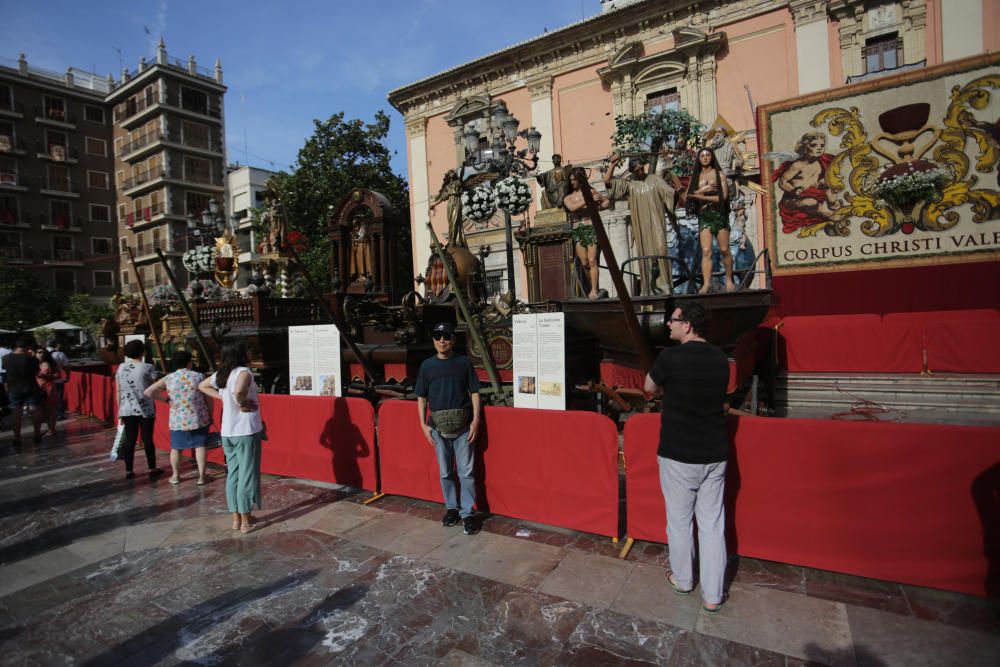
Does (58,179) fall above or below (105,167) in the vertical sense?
below

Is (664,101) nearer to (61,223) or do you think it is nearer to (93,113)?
(61,223)

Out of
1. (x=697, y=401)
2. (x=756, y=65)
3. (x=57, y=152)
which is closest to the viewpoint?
(x=697, y=401)

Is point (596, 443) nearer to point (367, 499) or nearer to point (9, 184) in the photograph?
point (367, 499)

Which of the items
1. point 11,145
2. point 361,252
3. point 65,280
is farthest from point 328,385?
point 11,145

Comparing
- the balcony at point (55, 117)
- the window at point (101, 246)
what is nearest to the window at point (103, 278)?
the window at point (101, 246)

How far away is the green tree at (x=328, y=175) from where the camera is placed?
2588 cm

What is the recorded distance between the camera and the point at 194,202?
1668 inches

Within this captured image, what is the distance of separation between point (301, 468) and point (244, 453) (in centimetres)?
148

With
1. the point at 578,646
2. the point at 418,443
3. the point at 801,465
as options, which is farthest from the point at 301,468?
the point at 801,465

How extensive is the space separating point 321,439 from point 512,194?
205 inches

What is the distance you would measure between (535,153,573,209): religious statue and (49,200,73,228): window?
45879 mm

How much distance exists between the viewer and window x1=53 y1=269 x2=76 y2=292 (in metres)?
39.4

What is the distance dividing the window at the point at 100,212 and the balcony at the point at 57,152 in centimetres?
369

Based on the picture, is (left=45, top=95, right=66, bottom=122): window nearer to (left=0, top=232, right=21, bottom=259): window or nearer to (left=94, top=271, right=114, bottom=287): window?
(left=0, top=232, right=21, bottom=259): window
